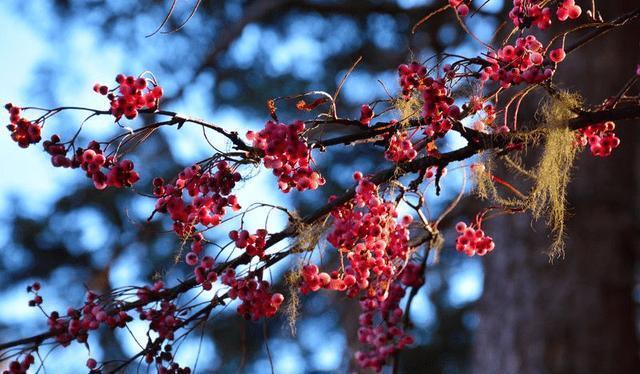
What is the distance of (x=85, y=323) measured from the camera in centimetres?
117

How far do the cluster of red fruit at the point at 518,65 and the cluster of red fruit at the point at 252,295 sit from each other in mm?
420

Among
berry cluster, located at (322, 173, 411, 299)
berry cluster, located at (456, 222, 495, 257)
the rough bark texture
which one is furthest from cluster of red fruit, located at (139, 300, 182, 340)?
the rough bark texture

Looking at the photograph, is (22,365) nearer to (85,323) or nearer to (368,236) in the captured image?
(85,323)

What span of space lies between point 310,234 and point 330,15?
3084 mm

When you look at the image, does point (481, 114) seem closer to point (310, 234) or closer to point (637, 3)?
point (310, 234)

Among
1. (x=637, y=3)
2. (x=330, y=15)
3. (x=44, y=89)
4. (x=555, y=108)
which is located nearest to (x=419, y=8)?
(x=330, y=15)

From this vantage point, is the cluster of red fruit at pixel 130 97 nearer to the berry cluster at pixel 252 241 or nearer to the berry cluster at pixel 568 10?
the berry cluster at pixel 252 241

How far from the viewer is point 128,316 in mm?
1171

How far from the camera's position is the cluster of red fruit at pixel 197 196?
108 centimetres

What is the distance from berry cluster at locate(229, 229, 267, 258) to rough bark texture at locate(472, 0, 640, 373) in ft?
5.18

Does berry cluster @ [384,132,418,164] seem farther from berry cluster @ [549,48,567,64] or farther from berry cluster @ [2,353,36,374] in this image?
berry cluster @ [2,353,36,374]

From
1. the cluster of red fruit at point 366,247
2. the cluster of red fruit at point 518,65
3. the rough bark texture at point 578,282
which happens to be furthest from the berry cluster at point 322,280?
the rough bark texture at point 578,282

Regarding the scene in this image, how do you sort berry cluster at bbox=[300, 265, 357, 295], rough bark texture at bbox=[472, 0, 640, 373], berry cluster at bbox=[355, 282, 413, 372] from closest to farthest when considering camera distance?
berry cluster at bbox=[300, 265, 357, 295], berry cluster at bbox=[355, 282, 413, 372], rough bark texture at bbox=[472, 0, 640, 373]

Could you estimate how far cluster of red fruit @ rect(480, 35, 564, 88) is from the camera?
1.03m
